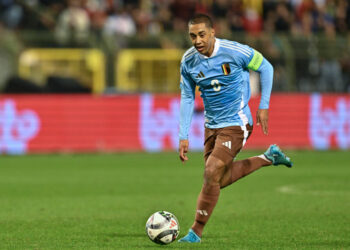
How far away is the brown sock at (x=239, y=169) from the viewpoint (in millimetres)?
8195

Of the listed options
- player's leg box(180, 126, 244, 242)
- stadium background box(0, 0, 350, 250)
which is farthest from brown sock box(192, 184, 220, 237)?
stadium background box(0, 0, 350, 250)

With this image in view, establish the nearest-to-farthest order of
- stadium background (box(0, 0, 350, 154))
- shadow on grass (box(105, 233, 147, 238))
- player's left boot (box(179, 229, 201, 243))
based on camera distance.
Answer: player's left boot (box(179, 229, 201, 243)) → shadow on grass (box(105, 233, 147, 238)) → stadium background (box(0, 0, 350, 154))

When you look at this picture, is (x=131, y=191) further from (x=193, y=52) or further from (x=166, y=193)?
(x=193, y=52)

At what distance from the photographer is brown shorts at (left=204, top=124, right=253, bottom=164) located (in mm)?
8023

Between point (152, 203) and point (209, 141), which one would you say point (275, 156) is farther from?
point (152, 203)

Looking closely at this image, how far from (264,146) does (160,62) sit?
3.64m

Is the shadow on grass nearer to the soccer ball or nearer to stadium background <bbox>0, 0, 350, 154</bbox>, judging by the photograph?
the soccer ball

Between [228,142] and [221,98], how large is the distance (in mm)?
442

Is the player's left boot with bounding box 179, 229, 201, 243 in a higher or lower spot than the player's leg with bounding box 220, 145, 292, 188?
lower

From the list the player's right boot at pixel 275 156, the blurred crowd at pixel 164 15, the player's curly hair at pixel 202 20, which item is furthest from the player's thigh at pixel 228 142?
the blurred crowd at pixel 164 15

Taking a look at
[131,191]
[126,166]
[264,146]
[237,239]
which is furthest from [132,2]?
[237,239]

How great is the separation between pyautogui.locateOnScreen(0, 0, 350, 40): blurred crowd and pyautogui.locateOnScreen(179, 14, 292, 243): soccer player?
13611mm

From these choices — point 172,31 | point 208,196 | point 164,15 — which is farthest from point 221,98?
point 164,15

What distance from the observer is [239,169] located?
8344 millimetres
